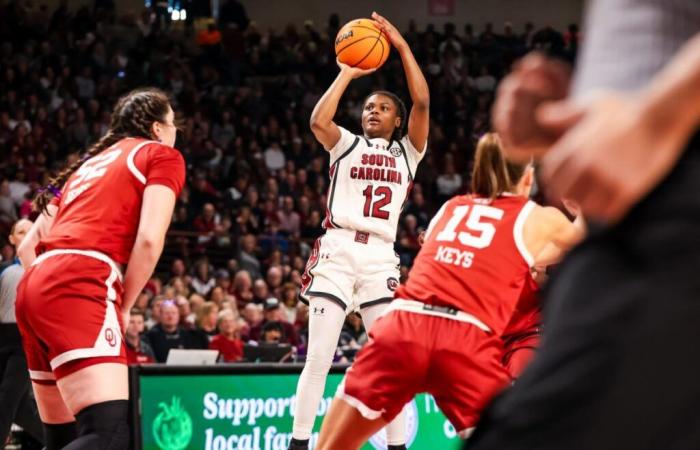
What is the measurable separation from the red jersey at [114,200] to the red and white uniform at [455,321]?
1106 millimetres

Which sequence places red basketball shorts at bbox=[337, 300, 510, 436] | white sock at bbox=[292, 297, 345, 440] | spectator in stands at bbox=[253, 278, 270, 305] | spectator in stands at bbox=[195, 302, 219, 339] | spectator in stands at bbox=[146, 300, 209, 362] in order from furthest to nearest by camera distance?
spectator in stands at bbox=[253, 278, 270, 305], spectator in stands at bbox=[195, 302, 219, 339], spectator in stands at bbox=[146, 300, 209, 362], white sock at bbox=[292, 297, 345, 440], red basketball shorts at bbox=[337, 300, 510, 436]

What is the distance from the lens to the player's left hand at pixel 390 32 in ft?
21.2

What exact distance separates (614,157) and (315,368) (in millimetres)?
4798

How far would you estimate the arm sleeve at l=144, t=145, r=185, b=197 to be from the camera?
13.9 feet

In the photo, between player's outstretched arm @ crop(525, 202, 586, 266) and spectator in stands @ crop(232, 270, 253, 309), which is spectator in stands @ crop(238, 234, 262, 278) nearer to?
spectator in stands @ crop(232, 270, 253, 309)

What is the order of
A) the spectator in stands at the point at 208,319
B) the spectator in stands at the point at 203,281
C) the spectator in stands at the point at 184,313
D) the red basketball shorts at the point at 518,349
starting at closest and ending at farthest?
1. the red basketball shorts at the point at 518,349
2. the spectator in stands at the point at 208,319
3. the spectator in stands at the point at 184,313
4. the spectator in stands at the point at 203,281

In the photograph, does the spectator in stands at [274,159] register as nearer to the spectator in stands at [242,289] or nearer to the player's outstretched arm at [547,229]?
the spectator in stands at [242,289]

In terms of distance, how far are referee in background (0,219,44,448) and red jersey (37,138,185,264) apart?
3671mm

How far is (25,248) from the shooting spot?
16.1ft

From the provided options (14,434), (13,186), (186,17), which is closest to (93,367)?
(14,434)

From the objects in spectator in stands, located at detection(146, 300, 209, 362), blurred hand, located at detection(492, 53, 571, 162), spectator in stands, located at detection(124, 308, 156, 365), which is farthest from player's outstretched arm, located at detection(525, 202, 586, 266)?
spectator in stands, located at detection(146, 300, 209, 362)

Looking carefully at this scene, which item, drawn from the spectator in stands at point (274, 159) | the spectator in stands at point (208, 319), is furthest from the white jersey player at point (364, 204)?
the spectator in stands at point (274, 159)

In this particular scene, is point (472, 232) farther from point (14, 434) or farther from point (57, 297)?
point (14, 434)

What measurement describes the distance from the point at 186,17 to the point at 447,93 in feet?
21.4
